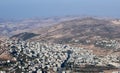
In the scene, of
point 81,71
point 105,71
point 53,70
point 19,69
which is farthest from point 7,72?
point 105,71

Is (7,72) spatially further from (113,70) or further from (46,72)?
(113,70)

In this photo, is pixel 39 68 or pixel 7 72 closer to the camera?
pixel 7 72

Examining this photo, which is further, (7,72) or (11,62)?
(11,62)

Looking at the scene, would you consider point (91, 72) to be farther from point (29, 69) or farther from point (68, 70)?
point (29, 69)

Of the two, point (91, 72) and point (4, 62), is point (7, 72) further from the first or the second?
point (91, 72)

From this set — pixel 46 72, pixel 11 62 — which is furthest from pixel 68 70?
pixel 11 62

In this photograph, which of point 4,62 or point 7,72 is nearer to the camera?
point 7,72

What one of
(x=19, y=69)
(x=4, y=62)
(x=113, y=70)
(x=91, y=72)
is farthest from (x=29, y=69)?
(x=113, y=70)
